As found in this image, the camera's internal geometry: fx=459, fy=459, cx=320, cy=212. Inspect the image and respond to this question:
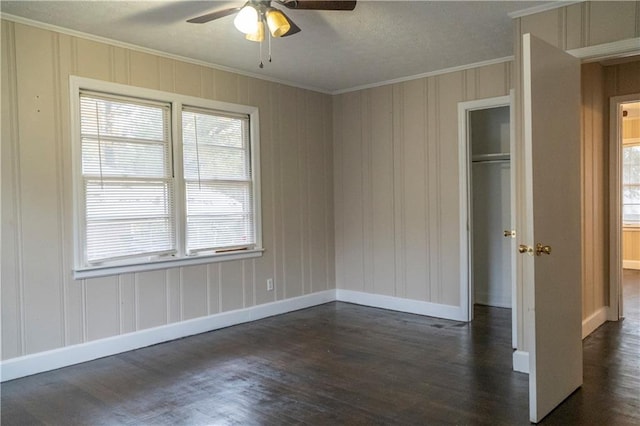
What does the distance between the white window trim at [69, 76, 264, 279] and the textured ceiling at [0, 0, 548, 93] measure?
0.38 metres

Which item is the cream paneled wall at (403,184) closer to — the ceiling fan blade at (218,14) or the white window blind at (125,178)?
the white window blind at (125,178)

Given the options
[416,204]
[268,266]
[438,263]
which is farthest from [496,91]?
[268,266]

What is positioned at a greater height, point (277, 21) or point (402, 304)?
point (277, 21)

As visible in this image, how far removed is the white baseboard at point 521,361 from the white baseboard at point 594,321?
1169 millimetres

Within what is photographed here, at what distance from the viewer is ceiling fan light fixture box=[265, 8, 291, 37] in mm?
2582

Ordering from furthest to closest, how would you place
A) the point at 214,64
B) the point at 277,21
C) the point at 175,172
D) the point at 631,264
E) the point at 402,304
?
1. the point at 631,264
2. the point at 402,304
3. the point at 214,64
4. the point at 175,172
5. the point at 277,21

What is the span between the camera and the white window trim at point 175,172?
3475mm

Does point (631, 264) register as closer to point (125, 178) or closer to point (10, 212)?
point (125, 178)

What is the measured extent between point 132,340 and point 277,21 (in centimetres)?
278

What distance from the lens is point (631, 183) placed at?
784 centimetres

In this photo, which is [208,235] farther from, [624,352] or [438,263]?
[624,352]

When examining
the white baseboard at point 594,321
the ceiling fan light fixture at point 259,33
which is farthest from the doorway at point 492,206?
the ceiling fan light fixture at point 259,33

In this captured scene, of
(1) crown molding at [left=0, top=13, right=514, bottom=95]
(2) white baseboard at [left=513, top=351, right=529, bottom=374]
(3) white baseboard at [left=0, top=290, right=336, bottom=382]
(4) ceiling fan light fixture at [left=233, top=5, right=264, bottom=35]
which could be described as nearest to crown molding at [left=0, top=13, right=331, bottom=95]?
(1) crown molding at [left=0, top=13, right=514, bottom=95]

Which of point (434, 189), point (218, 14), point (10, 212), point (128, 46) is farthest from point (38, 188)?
point (434, 189)
